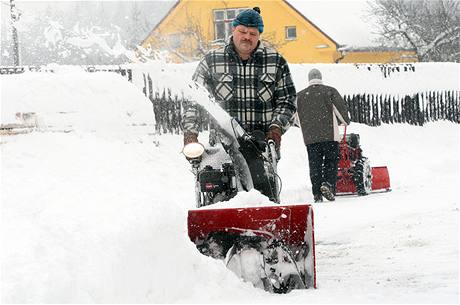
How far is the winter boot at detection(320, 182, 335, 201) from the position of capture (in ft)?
37.4

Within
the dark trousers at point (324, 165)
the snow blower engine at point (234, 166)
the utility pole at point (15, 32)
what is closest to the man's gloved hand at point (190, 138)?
the snow blower engine at point (234, 166)

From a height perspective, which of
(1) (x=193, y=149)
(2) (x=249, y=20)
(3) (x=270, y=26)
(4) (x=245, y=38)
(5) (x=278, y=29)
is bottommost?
(1) (x=193, y=149)

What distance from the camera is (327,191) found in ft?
37.4

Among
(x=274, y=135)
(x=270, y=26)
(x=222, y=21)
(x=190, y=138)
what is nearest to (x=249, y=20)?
(x=274, y=135)

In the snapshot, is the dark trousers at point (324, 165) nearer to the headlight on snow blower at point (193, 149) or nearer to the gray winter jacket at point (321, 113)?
the gray winter jacket at point (321, 113)

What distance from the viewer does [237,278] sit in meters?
5.02

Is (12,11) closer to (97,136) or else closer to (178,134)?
(178,134)

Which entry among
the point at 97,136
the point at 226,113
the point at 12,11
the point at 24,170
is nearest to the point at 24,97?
the point at 97,136

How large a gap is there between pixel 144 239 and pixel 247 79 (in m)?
2.01

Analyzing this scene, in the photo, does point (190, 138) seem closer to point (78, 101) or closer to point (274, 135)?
point (274, 135)

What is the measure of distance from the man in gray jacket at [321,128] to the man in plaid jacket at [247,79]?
5.42 metres

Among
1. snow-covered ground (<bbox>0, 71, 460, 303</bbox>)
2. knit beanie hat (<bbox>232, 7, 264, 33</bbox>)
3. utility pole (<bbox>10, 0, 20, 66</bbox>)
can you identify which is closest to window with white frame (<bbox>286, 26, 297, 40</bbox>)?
utility pole (<bbox>10, 0, 20, 66</bbox>)

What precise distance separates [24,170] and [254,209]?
2406mm

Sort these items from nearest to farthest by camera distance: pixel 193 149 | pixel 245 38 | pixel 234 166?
pixel 193 149 < pixel 234 166 < pixel 245 38
